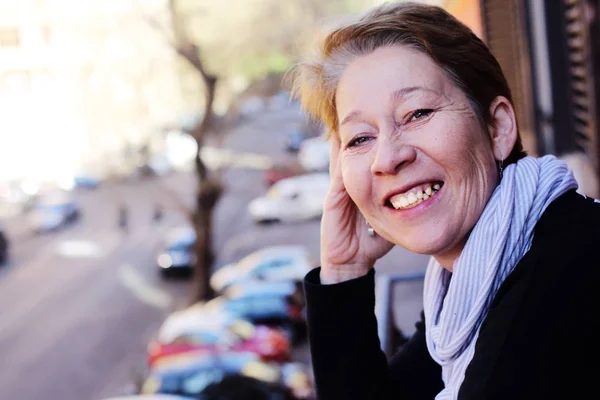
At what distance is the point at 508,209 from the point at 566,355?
0.16 m

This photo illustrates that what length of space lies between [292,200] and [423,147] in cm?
1060

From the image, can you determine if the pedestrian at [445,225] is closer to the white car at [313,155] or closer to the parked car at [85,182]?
the parked car at [85,182]

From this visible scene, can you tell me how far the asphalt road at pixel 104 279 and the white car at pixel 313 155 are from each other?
19.0 inches

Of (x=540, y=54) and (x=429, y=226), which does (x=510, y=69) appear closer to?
(x=540, y=54)

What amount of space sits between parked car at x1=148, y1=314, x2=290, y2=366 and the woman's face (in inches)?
313

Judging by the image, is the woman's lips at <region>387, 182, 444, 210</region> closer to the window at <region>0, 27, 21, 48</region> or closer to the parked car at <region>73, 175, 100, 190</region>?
the window at <region>0, 27, 21, 48</region>

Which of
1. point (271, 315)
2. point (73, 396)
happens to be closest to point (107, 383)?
point (73, 396)

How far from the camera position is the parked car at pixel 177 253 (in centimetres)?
1144

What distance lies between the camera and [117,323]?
1051 centimetres

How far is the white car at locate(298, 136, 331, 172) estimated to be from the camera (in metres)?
11.5

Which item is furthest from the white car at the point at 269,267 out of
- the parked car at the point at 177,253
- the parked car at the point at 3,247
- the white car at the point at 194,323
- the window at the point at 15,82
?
the window at the point at 15,82

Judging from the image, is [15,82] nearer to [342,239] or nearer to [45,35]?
[45,35]

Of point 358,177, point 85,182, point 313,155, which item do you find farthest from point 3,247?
point 358,177

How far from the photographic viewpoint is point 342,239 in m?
0.95
